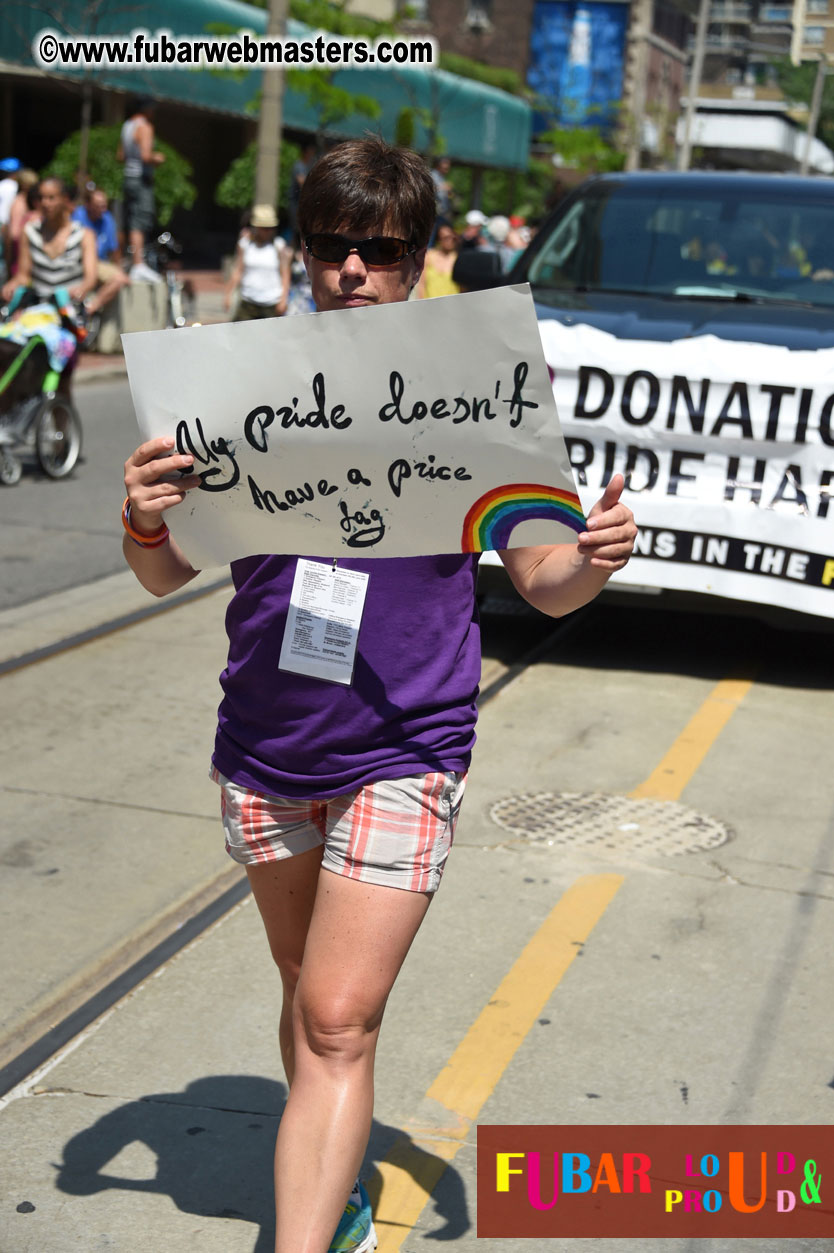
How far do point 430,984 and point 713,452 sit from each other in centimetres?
325

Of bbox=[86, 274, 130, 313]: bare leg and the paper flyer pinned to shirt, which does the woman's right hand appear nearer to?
the paper flyer pinned to shirt

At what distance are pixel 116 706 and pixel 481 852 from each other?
1875 mm

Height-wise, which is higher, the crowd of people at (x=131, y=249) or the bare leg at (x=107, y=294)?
the crowd of people at (x=131, y=249)

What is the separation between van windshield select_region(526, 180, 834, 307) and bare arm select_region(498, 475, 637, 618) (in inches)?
199

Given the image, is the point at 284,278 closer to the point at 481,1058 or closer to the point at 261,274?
the point at 261,274

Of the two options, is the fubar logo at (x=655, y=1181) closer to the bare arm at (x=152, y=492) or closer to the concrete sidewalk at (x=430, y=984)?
the concrete sidewalk at (x=430, y=984)

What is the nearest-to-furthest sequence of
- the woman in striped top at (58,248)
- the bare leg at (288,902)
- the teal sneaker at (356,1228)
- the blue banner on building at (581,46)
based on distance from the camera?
the bare leg at (288,902), the teal sneaker at (356,1228), the woman in striped top at (58,248), the blue banner on building at (581,46)

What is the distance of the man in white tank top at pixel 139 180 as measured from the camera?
18.3 metres

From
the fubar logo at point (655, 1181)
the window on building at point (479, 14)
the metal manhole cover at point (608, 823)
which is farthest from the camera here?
the window on building at point (479, 14)

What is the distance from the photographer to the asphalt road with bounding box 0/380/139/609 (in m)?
8.24

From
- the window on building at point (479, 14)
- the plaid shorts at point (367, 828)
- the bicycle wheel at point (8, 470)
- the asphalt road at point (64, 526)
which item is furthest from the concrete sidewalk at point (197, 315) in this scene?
the window on building at point (479, 14)

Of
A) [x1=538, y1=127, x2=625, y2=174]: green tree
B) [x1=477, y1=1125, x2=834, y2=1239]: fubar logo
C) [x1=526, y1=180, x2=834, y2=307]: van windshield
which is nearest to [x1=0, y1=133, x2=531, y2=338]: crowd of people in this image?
[x1=526, y1=180, x2=834, y2=307]: van windshield

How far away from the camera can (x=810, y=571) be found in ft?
21.1

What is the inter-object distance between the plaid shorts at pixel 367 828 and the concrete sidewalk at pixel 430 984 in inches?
33.0
